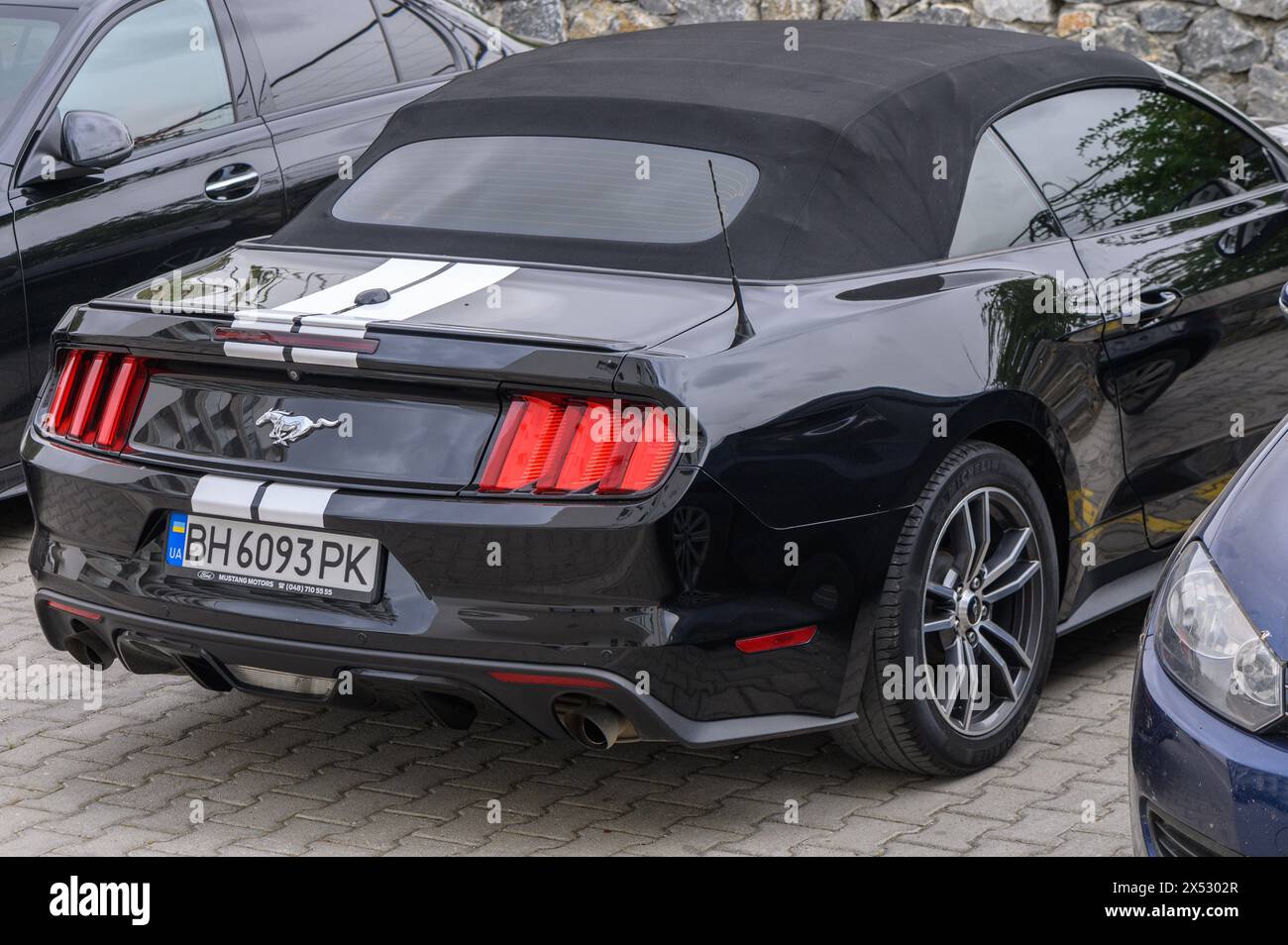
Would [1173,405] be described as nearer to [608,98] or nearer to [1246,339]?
[1246,339]

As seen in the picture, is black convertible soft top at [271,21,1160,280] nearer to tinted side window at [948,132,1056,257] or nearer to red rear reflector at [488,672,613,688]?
tinted side window at [948,132,1056,257]

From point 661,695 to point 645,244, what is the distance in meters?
1.08

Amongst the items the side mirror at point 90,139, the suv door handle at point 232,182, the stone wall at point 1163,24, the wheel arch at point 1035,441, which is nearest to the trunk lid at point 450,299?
the wheel arch at point 1035,441

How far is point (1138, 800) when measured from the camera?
116 inches

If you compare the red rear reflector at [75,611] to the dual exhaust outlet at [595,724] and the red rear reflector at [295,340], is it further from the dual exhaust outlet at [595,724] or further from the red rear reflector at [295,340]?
the dual exhaust outlet at [595,724]

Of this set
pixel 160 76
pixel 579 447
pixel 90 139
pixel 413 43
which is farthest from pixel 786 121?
pixel 413 43

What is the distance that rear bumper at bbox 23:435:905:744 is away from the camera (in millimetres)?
3385

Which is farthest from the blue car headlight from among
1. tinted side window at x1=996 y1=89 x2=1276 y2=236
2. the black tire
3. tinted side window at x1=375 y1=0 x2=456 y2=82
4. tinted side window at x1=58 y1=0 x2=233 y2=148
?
tinted side window at x1=375 y1=0 x2=456 y2=82

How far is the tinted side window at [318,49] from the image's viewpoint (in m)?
6.65

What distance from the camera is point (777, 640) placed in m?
3.57

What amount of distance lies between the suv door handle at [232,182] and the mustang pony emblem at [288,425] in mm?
2789

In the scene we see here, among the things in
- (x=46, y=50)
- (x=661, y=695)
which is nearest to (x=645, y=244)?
(x=661, y=695)
